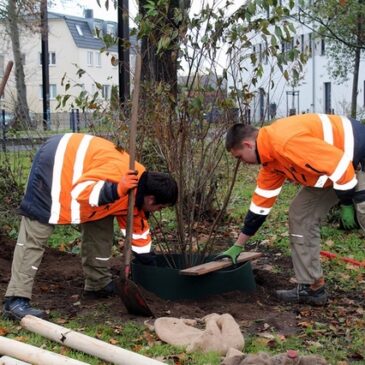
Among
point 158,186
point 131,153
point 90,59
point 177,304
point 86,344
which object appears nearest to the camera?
point 86,344

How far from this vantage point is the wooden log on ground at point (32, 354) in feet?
11.4

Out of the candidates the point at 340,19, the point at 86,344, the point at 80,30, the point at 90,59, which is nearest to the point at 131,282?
the point at 86,344

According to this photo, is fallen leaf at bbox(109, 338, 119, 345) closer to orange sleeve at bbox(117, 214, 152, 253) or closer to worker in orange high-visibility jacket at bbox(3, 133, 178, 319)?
worker in orange high-visibility jacket at bbox(3, 133, 178, 319)

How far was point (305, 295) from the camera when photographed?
5090 millimetres

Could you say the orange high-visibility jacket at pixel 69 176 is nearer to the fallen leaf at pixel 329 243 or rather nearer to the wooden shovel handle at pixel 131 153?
the wooden shovel handle at pixel 131 153

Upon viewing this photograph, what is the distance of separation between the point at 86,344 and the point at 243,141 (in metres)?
1.74

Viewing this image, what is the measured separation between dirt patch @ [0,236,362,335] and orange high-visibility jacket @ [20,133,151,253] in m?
0.72

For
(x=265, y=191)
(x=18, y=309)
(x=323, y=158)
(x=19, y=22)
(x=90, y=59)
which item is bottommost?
(x=18, y=309)

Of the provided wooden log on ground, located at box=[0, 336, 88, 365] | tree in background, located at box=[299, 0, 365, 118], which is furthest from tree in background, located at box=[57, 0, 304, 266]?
tree in background, located at box=[299, 0, 365, 118]

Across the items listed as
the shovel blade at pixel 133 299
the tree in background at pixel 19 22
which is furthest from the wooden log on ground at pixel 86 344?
the tree in background at pixel 19 22

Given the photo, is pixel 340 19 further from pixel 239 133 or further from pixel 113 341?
pixel 113 341

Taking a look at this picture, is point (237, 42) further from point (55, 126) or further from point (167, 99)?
point (55, 126)

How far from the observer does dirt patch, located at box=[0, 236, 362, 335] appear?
4.65m

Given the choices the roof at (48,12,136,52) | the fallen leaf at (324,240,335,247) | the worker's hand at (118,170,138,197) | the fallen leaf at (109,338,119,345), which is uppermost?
the roof at (48,12,136,52)
